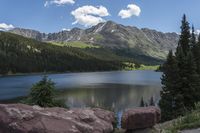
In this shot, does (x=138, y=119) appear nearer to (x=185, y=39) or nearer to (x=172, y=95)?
(x=172, y=95)

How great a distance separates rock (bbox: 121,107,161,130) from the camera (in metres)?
14.3

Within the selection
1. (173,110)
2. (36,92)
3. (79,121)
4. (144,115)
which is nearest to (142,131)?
(144,115)

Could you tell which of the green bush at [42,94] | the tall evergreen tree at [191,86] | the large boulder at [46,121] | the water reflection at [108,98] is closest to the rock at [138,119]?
the large boulder at [46,121]

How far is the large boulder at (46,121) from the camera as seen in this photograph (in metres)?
10.4

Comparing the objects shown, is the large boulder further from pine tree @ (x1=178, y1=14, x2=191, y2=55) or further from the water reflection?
the water reflection

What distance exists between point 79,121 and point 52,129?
1.46m

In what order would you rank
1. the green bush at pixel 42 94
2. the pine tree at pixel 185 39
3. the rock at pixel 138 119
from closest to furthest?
the rock at pixel 138 119
the green bush at pixel 42 94
the pine tree at pixel 185 39

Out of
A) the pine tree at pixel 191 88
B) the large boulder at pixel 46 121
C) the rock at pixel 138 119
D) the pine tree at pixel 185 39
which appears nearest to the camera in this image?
the large boulder at pixel 46 121

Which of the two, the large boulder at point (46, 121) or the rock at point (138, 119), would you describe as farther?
the rock at point (138, 119)

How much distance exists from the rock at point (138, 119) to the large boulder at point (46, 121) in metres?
2.19

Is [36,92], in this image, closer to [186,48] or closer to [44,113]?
[44,113]

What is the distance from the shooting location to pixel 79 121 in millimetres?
11562

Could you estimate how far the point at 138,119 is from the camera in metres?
14.3

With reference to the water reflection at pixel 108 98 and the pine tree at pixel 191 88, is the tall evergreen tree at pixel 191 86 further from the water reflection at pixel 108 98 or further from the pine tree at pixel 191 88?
the water reflection at pixel 108 98
